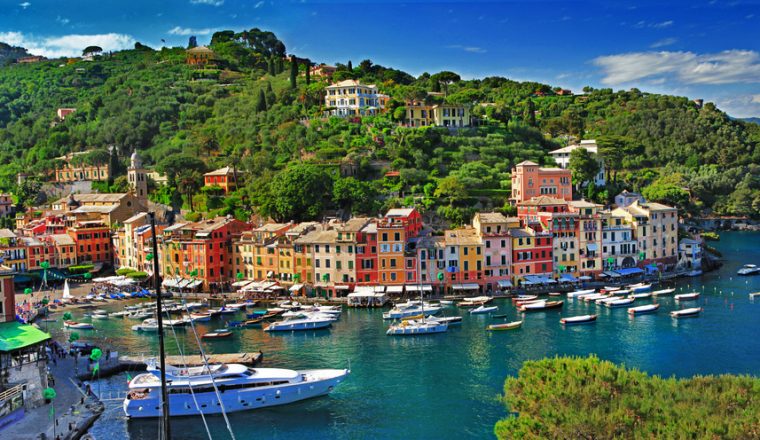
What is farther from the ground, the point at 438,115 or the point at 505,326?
the point at 438,115

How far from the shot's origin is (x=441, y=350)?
126 ft

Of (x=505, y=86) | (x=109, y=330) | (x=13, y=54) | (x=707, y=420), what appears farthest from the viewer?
(x=13, y=54)

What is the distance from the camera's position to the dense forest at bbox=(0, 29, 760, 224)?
68625 millimetres

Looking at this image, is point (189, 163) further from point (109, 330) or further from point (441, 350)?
point (441, 350)

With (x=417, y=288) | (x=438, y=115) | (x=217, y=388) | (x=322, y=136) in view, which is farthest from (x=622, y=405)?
(x=438, y=115)

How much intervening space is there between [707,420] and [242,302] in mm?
39207

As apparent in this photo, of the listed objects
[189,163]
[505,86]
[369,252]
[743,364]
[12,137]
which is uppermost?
[505,86]

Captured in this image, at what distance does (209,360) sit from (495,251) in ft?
87.9

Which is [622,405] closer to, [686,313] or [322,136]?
[686,313]

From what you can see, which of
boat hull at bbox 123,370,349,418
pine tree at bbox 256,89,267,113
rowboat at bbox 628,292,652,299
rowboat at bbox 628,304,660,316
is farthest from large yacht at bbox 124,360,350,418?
pine tree at bbox 256,89,267,113

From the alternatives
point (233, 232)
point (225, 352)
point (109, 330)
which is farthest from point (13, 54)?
point (225, 352)

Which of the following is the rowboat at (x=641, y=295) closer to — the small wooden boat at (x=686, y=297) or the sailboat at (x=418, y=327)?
the small wooden boat at (x=686, y=297)

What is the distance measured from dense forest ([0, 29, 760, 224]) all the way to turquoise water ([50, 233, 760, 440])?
21.4m

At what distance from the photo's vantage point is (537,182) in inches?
2623
